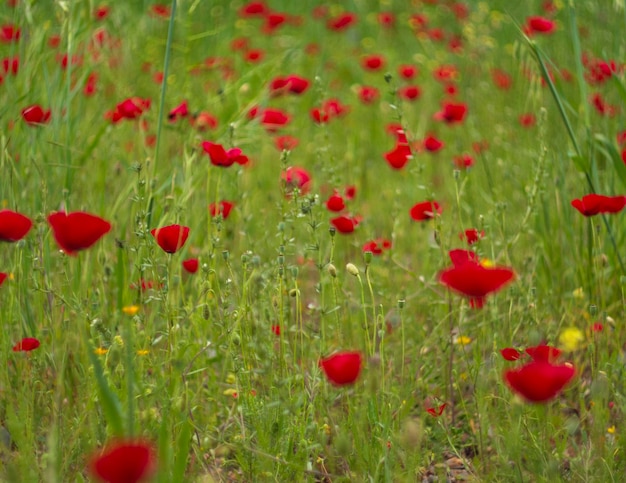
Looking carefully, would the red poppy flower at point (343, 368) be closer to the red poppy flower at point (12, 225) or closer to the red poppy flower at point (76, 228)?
the red poppy flower at point (76, 228)

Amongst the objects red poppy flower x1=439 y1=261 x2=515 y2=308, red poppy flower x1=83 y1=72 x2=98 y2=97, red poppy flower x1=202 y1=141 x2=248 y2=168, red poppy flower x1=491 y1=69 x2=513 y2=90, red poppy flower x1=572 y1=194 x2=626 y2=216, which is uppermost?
red poppy flower x1=439 y1=261 x2=515 y2=308

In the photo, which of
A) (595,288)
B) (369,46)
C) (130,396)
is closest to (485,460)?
(595,288)

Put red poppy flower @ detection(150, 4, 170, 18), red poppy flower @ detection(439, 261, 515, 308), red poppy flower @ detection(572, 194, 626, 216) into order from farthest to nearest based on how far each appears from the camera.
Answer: red poppy flower @ detection(150, 4, 170, 18) → red poppy flower @ detection(572, 194, 626, 216) → red poppy flower @ detection(439, 261, 515, 308)

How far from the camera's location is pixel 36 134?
2.43 metres

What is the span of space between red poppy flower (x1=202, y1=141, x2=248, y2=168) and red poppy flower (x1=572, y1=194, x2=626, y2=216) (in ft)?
2.57

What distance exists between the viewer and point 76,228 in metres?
1.35

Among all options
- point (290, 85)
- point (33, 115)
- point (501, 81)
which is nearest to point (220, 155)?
point (33, 115)

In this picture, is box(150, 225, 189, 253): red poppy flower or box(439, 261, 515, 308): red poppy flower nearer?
box(439, 261, 515, 308): red poppy flower

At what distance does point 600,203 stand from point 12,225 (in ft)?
3.86

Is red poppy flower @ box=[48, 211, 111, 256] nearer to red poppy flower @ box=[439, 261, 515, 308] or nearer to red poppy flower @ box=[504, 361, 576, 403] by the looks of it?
red poppy flower @ box=[439, 261, 515, 308]

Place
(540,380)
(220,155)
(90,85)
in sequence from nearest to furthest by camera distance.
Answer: (540,380)
(220,155)
(90,85)

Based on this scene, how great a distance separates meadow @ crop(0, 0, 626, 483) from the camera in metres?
1.56

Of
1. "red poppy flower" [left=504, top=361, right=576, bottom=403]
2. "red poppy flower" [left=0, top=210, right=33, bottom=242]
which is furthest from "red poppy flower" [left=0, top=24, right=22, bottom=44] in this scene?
"red poppy flower" [left=504, top=361, right=576, bottom=403]

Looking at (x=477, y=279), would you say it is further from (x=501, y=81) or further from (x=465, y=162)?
(x=501, y=81)
